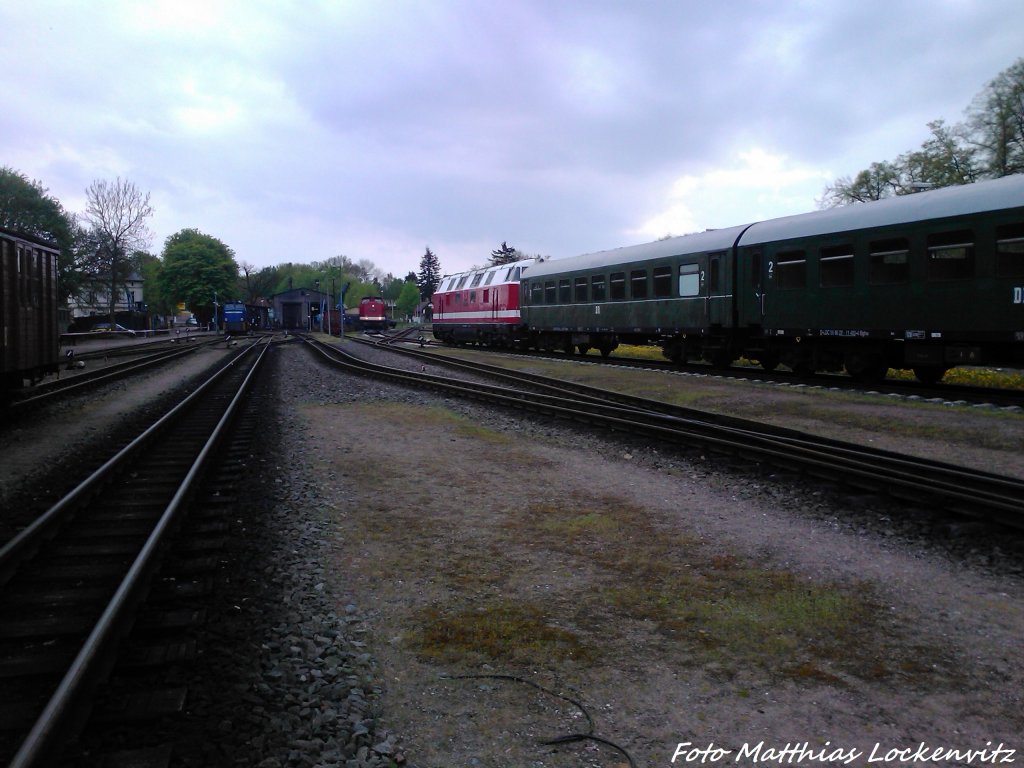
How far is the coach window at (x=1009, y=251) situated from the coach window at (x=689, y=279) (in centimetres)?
838

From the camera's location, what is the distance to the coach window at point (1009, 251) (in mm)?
11891

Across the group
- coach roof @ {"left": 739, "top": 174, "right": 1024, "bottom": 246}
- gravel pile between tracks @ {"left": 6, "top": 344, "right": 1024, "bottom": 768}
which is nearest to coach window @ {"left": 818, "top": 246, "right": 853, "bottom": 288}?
coach roof @ {"left": 739, "top": 174, "right": 1024, "bottom": 246}

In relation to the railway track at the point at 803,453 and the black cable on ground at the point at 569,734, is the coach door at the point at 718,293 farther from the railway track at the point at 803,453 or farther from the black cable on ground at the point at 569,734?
the black cable on ground at the point at 569,734

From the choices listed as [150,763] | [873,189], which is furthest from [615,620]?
[873,189]

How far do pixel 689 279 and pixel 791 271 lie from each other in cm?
396

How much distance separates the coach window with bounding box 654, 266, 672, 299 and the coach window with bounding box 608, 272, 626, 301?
71.8 inches

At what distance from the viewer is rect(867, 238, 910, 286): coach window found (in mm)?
13930

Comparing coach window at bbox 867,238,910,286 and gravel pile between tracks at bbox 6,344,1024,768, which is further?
coach window at bbox 867,238,910,286

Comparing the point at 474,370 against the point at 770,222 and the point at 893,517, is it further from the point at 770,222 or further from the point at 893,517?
the point at 893,517

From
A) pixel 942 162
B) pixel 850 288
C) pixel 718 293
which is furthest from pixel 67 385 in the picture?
pixel 942 162

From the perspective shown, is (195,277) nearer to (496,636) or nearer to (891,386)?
(891,386)

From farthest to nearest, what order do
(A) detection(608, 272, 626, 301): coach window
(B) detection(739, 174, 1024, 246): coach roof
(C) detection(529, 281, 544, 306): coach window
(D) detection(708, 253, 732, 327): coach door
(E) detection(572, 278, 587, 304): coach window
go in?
(C) detection(529, 281, 544, 306): coach window → (E) detection(572, 278, 587, 304): coach window → (A) detection(608, 272, 626, 301): coach window → (D) detection(708, 253, 732, 327): coach door → (B) detection(739, 174, 1024, 246): coach roof

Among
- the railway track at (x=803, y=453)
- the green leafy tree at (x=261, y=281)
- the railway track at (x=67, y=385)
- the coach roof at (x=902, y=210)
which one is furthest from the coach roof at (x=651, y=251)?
the green leafy tree at (x=261, y=281)

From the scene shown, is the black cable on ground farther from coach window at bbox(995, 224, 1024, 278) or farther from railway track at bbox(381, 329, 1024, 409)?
coach window at bbox(995, 224, 1024, 278)
